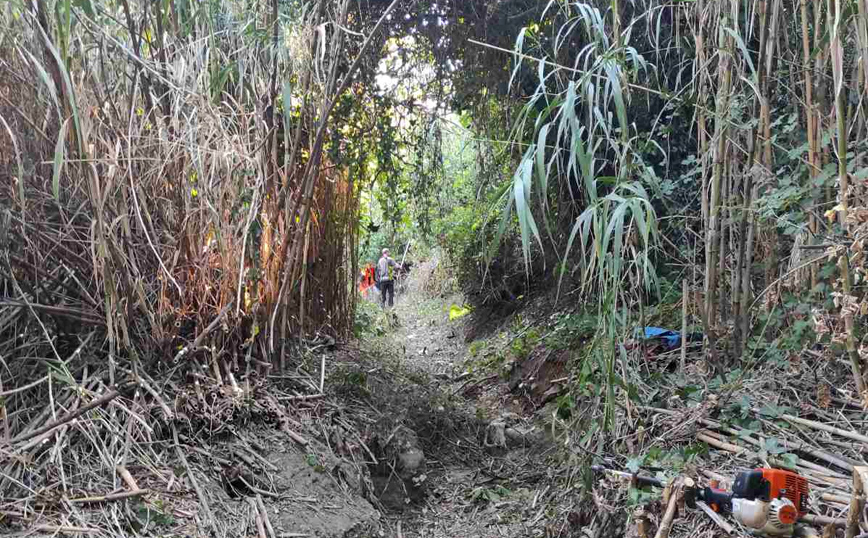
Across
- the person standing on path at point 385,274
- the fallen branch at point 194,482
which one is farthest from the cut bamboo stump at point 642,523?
the person standing on path at point 385,274

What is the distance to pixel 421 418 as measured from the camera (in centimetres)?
385

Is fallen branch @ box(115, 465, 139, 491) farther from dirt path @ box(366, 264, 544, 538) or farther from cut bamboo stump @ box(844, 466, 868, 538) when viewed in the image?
cut bamboo stump @ box(844, 466, 868, 538)

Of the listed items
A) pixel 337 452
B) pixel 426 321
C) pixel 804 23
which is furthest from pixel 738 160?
pixel 426 321

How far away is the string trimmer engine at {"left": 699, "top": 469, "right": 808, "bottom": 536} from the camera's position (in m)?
1.52

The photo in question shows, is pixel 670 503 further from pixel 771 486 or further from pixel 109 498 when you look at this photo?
pixel 109 498

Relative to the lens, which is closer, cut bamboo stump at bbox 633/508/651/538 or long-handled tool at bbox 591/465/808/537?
long-handled tool at bbox 591/465/808/537

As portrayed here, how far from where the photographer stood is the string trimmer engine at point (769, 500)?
152cm

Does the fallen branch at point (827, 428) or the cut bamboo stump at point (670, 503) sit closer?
the cut bamboo stump at point (670, 503)

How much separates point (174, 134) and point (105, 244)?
66cm

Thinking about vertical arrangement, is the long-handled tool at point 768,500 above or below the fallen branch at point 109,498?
above

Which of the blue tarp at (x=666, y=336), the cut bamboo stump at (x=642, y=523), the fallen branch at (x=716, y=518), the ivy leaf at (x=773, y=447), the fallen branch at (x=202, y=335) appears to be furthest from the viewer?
the blue tarp at (x=666, y=336)

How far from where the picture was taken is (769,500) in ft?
5.08

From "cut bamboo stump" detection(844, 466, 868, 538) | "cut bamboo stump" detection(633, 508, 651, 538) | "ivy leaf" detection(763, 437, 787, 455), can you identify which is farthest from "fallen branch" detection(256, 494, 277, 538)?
"cut bamboo stump" detection(844, 466, 868, 538)

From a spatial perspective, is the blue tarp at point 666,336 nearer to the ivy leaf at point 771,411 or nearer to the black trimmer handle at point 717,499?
the ivy leaf at point 771,411
